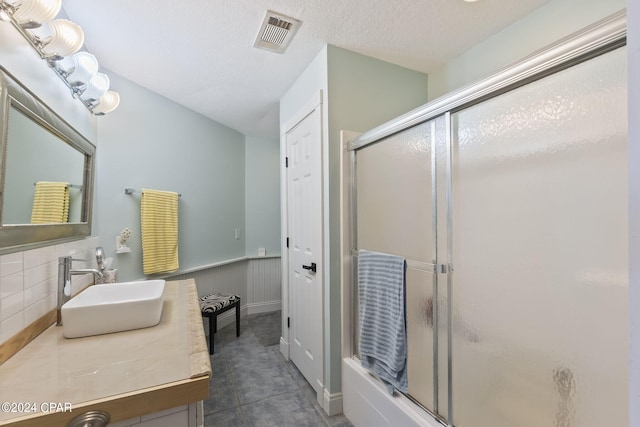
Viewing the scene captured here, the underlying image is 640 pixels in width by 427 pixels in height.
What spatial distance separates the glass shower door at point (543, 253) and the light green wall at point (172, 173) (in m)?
2.50

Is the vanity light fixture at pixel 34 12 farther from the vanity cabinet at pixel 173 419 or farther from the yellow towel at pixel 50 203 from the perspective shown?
the vanity cabinet at pixel 173 419

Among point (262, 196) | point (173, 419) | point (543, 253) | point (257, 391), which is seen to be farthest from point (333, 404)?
point (262, 196)

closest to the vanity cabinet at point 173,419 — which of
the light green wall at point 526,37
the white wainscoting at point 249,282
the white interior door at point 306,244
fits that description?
the white interior door at point 306,244

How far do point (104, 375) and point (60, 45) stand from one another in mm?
1389

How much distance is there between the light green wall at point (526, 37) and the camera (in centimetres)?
133

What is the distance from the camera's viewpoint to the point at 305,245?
2199 millimetres

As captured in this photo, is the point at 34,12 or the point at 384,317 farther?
the point at 384,317

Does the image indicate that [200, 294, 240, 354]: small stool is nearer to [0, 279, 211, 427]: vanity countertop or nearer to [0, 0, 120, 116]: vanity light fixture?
[0, 279, 211, 427]: vanity countertop

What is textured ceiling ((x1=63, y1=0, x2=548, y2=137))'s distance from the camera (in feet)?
4.91

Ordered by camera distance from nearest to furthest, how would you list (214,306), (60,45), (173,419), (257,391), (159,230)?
(173,419), (60,45), (257,391), (159,230), (214,306)

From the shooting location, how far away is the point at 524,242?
1.13m

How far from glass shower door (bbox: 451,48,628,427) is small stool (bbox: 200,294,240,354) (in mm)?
2066

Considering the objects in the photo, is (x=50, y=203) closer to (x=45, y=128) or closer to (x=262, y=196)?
(x=45, y=128)

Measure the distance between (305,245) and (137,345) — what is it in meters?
1.30
